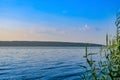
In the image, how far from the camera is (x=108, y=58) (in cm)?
697

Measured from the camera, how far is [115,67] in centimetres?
632

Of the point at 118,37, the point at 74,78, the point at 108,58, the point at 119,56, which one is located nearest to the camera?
the point at 119,56

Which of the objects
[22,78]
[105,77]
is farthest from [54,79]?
[105,77]

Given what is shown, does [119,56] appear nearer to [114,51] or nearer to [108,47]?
[114,51]

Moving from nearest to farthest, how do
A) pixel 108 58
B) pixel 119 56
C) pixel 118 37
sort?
pixel 119 56, pixel 118 37, pixel 108 58

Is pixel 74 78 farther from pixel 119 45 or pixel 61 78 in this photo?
pixel 119 45

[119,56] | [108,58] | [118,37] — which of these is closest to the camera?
[119,56]

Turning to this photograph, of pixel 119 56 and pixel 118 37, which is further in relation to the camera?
pixel 118 37

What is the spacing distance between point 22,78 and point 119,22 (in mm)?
17984

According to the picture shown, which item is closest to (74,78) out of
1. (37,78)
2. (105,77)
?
(37,78)

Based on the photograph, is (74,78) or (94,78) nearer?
(94,78)

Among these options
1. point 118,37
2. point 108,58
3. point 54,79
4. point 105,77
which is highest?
point 118,37

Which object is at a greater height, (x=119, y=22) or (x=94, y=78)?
(x=119, y=22)

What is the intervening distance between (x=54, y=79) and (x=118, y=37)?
1723 centimetres
